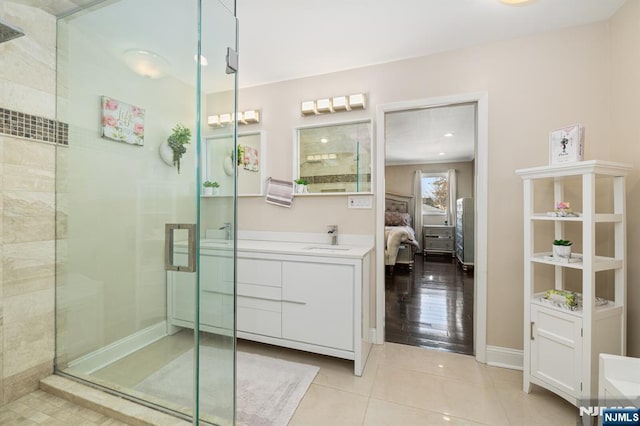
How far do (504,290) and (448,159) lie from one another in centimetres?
502

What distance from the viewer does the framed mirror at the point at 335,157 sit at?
2377mm

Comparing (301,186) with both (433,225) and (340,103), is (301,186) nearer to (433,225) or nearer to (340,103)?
(340,103)

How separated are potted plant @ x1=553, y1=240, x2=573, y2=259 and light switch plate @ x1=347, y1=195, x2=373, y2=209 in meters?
1.24

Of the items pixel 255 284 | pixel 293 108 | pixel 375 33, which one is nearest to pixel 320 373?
pixel 255 284

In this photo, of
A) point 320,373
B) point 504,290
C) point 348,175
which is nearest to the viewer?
point 320,373

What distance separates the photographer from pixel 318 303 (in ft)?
6.20

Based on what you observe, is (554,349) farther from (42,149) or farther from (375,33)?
(42,149)

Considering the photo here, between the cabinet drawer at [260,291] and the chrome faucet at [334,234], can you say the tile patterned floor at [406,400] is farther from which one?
the chrome faucet at [334,234]

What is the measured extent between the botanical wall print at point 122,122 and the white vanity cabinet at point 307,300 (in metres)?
1.05

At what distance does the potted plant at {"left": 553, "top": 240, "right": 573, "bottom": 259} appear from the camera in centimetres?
157

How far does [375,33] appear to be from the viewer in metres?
1.93

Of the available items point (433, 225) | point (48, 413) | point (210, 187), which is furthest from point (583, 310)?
point (433, 225)

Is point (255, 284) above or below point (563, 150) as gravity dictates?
below

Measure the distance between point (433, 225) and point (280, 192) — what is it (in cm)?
508
